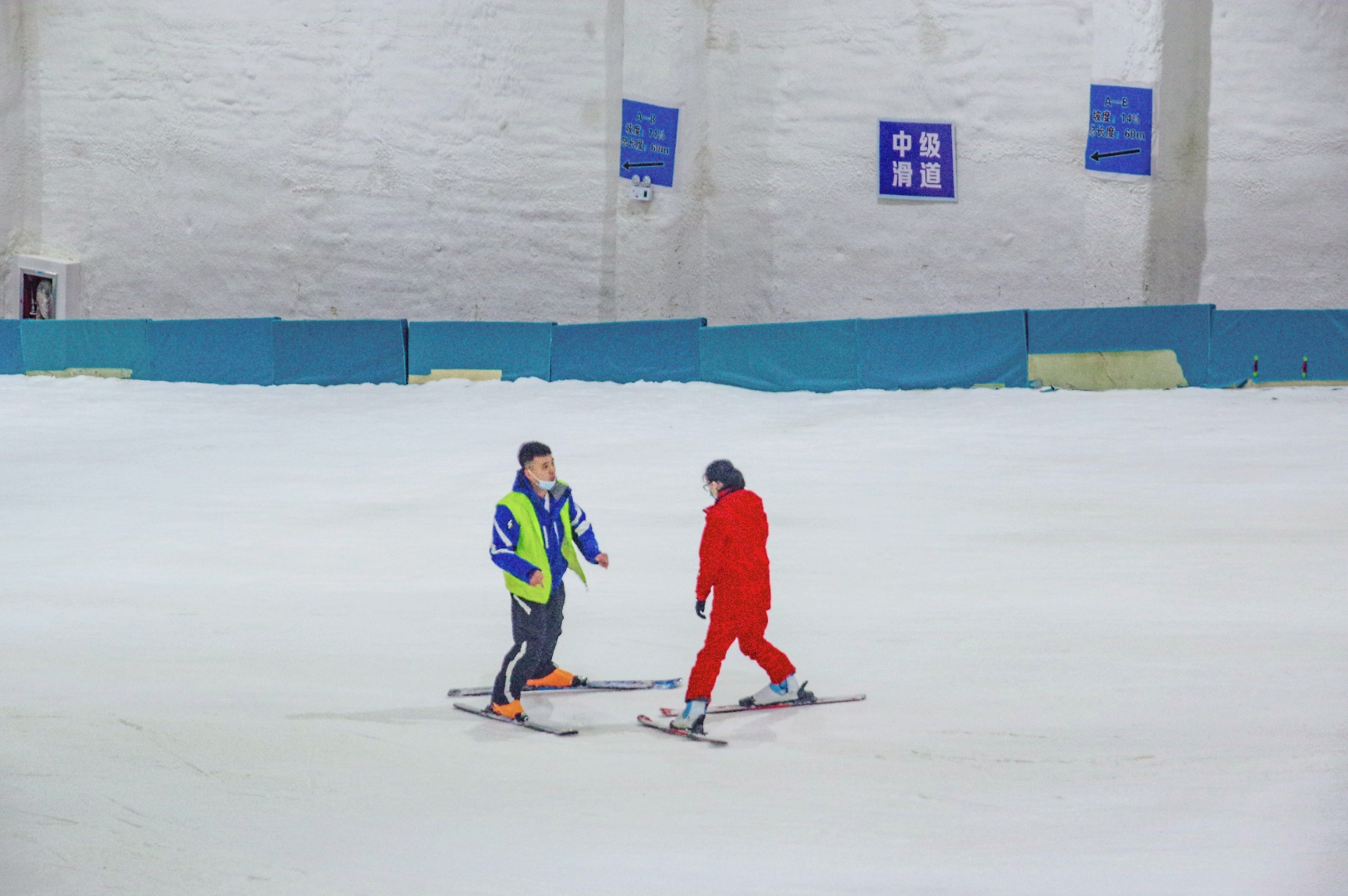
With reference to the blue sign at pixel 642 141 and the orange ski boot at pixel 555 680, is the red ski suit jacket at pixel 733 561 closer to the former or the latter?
the orange ski boot at pixel 555 680

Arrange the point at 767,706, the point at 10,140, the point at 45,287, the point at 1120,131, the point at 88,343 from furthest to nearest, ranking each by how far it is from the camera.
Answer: the point at 10,140
the point at 45,287
the point at 88,343
the point at 1120,131
the point at 767,706

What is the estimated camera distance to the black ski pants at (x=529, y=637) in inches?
287

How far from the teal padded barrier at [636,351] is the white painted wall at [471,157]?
1.81 metres

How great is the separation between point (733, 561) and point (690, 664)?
1.72 meters

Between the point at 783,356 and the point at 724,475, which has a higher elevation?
the point at 783,356

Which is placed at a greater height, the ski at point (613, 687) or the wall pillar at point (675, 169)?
the wall pillar at point (675, 169)

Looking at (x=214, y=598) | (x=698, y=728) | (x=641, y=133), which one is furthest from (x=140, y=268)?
(x=698, y=728)

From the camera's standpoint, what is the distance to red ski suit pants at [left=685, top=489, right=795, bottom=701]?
7141mm

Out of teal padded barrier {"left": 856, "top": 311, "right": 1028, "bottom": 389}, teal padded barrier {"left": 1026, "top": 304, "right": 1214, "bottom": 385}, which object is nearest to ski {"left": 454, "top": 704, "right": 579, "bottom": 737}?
teal padded barrier {"left": 856, "top": 311, "right": 1028, "bottom": 389}

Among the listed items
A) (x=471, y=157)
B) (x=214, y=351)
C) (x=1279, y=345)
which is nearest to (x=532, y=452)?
(x=1279, y=345)

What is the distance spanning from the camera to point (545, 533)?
23.9ft

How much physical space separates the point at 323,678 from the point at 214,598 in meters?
2.62

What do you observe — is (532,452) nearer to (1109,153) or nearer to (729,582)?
(729,582)

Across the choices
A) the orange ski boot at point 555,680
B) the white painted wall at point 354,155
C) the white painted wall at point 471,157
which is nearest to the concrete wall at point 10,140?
the white painted wall at point 471,157
